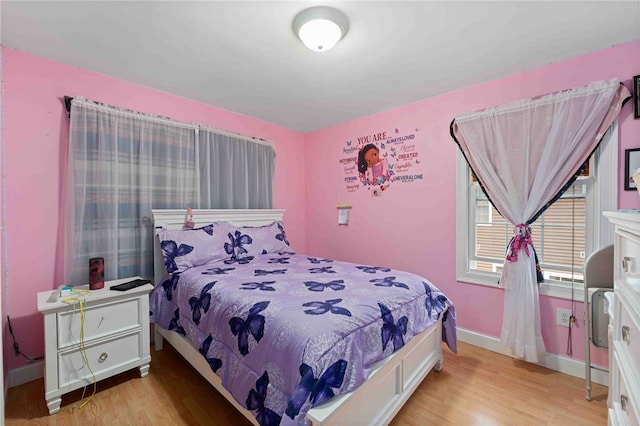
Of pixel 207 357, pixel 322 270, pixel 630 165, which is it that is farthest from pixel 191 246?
pixel 630 165

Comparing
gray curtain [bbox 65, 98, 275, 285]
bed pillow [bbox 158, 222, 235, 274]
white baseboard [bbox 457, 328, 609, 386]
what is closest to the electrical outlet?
white baseboard [bbox 457, 328, 609, 386]

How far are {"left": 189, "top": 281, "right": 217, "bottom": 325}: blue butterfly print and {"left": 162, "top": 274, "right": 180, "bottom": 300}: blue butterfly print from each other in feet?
1.16

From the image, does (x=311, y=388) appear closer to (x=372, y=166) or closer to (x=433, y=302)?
(x=433, y=302)

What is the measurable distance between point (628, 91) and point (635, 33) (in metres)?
0.35

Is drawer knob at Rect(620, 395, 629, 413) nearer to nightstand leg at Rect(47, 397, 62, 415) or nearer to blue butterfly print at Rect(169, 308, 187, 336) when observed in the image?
blue butterfly print at Rect(169, 308, 187, 336)

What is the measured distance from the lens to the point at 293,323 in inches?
50.7

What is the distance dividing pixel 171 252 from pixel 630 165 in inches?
132

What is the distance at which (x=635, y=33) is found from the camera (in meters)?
1.78

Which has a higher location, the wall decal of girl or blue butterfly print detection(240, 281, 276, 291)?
the wall decal of girl

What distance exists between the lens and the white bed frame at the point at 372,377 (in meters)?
1.18

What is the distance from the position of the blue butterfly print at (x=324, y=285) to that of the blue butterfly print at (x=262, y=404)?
0.61 meters

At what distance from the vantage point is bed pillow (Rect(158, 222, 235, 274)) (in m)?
2.29

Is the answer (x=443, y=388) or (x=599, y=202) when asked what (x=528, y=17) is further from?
(x=443, y=388)

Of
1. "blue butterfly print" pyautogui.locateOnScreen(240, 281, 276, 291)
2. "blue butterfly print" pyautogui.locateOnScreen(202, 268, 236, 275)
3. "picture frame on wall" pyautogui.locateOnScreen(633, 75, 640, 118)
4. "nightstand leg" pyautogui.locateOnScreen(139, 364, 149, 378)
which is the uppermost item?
"picture frame on wall" pyautogui.locateOnScreen(633, 75, 640, 118)
